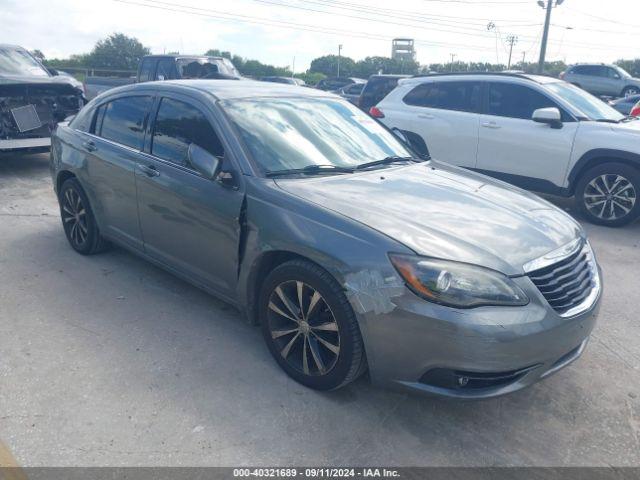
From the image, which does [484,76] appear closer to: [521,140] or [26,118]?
[521,140]

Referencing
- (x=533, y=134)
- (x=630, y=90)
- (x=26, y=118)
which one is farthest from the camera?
(x=630, y=90)

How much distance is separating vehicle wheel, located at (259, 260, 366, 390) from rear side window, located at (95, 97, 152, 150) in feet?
6.16

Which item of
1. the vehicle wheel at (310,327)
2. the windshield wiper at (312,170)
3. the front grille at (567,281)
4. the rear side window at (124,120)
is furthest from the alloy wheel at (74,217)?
the front grille at (567,281)

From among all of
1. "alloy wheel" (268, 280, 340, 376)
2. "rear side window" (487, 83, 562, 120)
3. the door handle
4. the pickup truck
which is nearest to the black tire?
the pickup truck

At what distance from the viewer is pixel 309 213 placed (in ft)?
10.0

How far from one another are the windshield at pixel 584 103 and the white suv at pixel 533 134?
2 cm

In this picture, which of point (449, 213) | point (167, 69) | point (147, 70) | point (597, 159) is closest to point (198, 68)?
point (167, 69)

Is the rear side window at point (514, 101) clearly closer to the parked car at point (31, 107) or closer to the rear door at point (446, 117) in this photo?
the rear door at point (446, 117)

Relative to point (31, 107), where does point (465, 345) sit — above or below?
below

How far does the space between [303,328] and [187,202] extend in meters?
1.25

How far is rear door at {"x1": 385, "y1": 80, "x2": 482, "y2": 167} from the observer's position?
25.5ft

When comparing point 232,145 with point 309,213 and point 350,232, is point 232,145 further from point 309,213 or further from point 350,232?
point 350,232

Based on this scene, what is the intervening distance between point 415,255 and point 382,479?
3.50 feet

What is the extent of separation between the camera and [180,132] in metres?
3.97
